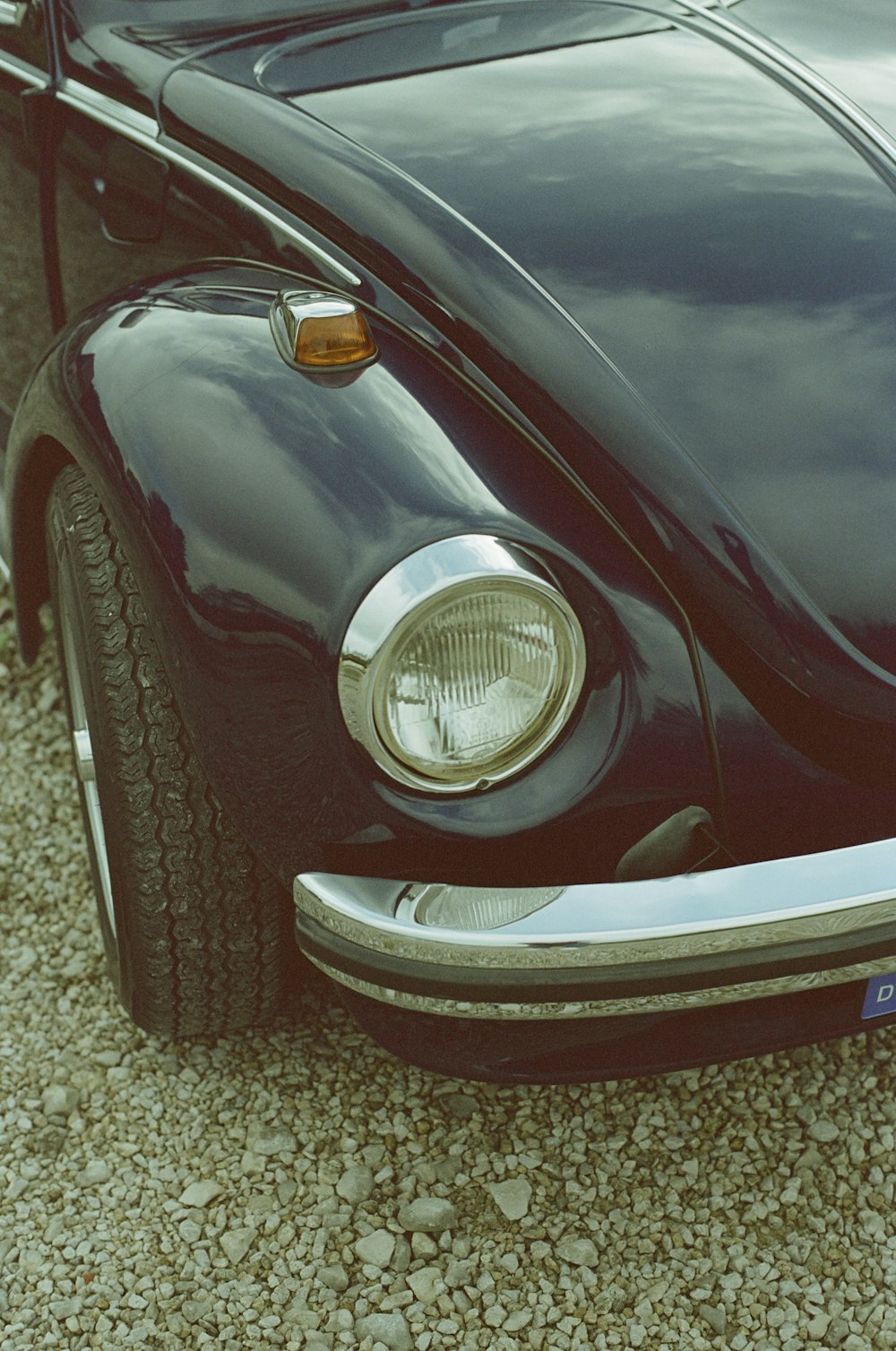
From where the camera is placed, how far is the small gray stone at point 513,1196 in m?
1.90

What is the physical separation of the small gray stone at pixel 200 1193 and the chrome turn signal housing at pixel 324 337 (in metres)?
1.22

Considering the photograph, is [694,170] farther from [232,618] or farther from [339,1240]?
[339,1240]

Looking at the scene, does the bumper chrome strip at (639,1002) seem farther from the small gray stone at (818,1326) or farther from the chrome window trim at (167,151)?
the chrome window trim at (167,151)

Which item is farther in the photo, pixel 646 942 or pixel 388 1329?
pixel 388 1329

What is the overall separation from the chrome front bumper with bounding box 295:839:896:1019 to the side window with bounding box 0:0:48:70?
6.22 ft

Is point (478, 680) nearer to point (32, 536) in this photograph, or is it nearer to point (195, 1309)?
point (195, 1309)

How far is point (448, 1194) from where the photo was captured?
193cm

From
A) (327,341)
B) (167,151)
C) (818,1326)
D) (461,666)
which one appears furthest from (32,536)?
(818,1326)

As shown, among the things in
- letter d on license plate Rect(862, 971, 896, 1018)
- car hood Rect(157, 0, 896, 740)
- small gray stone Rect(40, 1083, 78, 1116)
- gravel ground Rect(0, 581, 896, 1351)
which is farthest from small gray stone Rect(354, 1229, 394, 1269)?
car hood Rect(157, 0, 896, 740)

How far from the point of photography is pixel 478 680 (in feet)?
4.85

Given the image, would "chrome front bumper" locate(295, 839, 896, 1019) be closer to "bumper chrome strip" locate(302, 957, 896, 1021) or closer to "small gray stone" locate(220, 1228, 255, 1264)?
"bumper chrome strip" locate(302, 957, 896, 1021)

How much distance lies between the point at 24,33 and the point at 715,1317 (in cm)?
258

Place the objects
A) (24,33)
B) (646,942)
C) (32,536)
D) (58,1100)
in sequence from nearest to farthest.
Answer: (646,942)
(58,1100)
(32,536)
(24,33)

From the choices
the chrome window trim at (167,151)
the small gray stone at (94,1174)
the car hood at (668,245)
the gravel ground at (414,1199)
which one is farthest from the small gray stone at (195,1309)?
the chrome window trim at (167,151)
